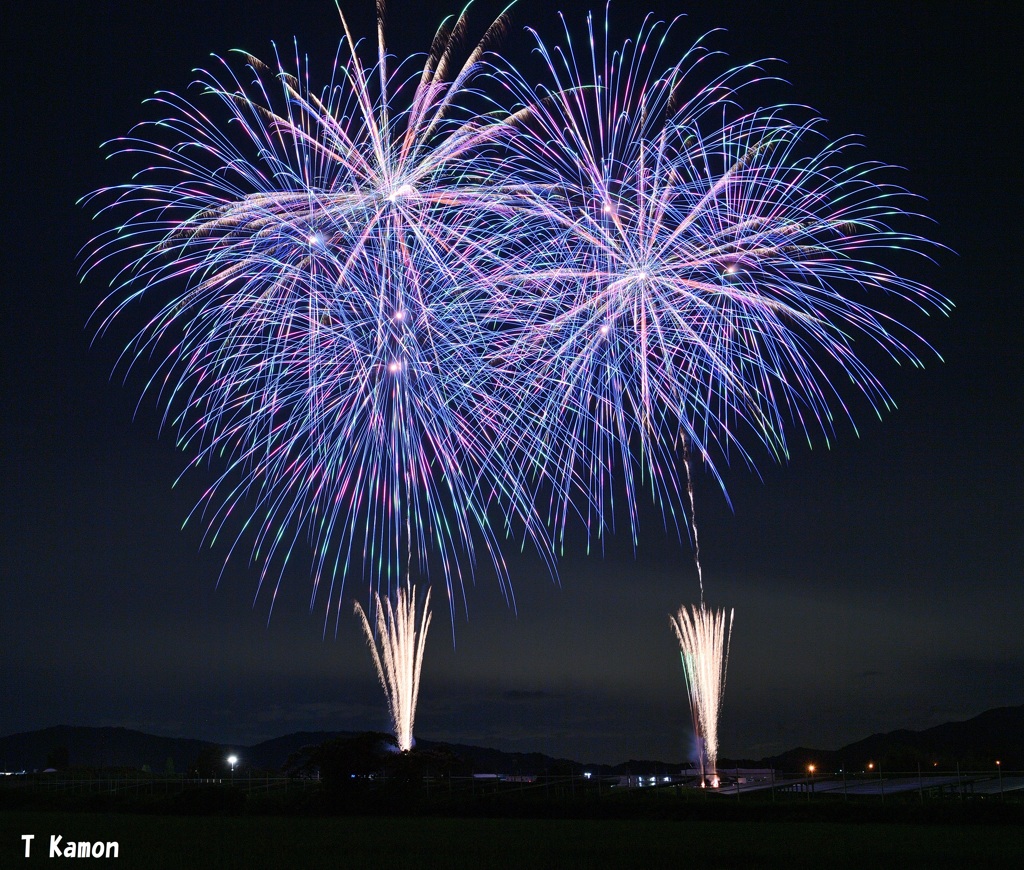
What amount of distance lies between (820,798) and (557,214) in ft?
97.5

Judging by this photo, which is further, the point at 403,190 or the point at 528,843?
the point at 528,843

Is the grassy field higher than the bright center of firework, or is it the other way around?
the bright center of firework

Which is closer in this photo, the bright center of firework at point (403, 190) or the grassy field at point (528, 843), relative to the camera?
the bright center of firework at point (403, 190)

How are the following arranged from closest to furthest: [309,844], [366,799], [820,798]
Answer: [309,844], [820,798], [366,799]

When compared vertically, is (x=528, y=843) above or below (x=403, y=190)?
below

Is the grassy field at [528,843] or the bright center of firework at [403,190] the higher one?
the bright center of firework at [403,190]

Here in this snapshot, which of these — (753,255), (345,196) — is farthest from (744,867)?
(345,196)

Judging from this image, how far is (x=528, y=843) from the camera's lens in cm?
3231

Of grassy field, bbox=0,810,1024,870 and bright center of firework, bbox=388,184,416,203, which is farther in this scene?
grassy field, bbox=0,810,1024,870

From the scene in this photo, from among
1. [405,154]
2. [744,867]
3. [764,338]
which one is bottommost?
[744,867]

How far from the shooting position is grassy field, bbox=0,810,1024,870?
27.0m

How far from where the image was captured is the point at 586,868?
25.6m

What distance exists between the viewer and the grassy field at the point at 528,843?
88.6 feet

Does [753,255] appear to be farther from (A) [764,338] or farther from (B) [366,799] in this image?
(B) [366,799]
